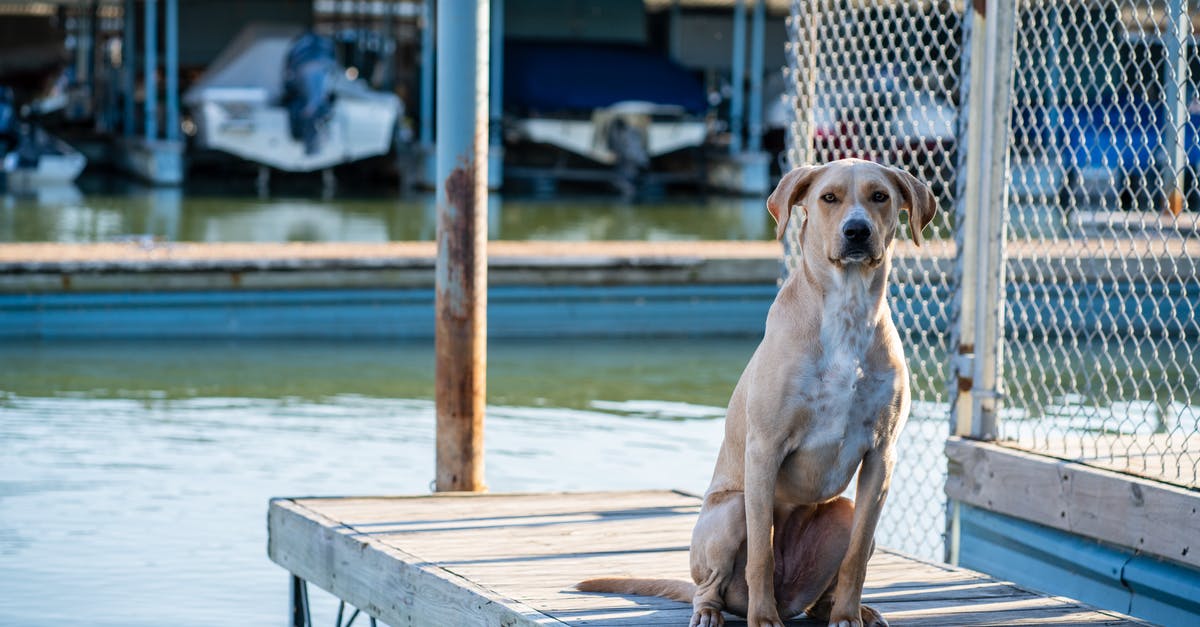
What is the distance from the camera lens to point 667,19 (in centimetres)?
2970

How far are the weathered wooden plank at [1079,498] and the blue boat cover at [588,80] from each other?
18.7m

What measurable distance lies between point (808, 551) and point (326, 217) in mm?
14436

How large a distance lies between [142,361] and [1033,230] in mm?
8525

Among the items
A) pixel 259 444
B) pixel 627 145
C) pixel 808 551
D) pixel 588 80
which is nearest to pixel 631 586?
pixel 808 551

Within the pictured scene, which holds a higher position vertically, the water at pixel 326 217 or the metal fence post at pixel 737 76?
the metal fence post at pixel 737 76

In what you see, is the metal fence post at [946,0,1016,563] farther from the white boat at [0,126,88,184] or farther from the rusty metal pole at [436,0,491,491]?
the white boat at [0,126,88,184]

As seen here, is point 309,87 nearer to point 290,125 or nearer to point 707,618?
point 290,125

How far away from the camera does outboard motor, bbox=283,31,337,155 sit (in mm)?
22703

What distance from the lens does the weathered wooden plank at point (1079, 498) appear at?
446cm

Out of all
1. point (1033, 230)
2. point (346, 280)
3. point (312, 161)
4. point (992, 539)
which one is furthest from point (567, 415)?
point (312, 161)

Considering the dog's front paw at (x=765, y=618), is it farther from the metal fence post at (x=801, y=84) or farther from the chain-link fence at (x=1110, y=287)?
the metal fence post at (x=801, y=84)

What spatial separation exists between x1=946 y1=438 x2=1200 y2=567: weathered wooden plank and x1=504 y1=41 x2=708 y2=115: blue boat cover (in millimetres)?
18718

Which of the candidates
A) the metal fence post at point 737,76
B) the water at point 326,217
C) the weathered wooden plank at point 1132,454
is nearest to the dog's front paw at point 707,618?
the weathered wooden plank at point 1132,454

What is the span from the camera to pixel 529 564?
14.3 feet
